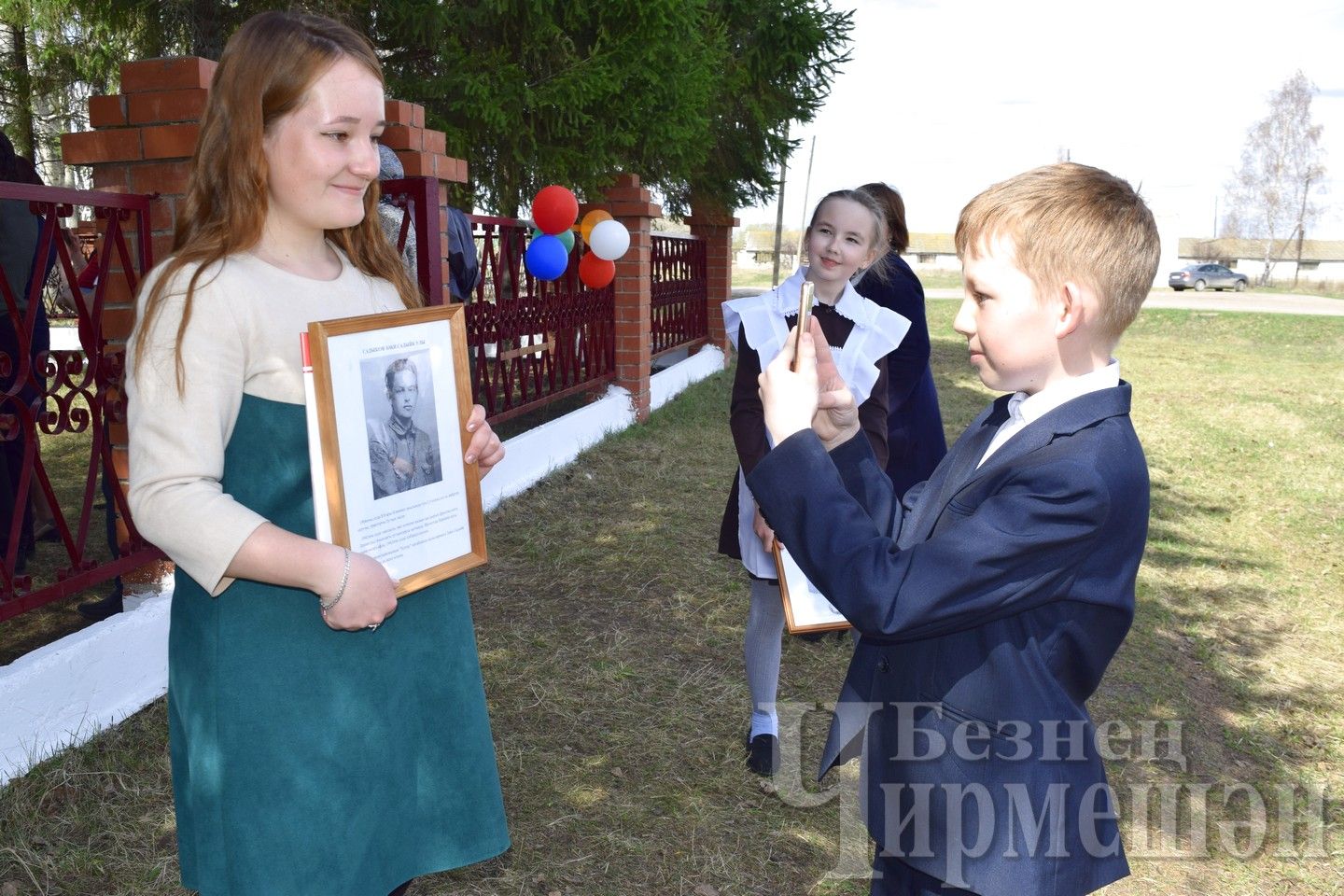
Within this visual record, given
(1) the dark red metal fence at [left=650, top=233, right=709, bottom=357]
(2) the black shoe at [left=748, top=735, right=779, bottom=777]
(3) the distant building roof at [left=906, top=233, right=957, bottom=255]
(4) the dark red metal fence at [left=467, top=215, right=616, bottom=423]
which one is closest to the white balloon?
(4) the dark red metal fence at [left=467, top=215, right=616, bottom=423]

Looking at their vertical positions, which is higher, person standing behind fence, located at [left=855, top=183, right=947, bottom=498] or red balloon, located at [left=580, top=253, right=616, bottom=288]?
red balloon, located at [left=580, top=253, right=616, bottom=288]

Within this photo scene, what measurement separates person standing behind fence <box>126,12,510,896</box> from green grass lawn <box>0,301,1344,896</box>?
4.33 ft

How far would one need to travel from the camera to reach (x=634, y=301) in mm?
9086

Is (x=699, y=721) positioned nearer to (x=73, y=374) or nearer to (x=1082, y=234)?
(x=73, y=374)

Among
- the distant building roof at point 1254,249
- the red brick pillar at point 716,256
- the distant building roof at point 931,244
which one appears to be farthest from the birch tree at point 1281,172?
the red brick pillar at point 716,256

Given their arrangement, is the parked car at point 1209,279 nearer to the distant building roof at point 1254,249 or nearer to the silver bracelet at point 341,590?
the distant building roof at point 1254,249

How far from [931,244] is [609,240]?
281ft

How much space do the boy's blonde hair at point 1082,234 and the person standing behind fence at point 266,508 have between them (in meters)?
1.04

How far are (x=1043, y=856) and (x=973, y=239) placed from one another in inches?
36.9

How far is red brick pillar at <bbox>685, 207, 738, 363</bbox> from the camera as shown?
512 inches

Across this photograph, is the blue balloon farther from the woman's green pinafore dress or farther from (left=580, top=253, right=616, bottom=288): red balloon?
the woman's green pinafore dress

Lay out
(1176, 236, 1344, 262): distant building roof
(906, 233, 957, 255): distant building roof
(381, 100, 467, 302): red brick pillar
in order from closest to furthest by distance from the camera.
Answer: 1. (381, 100, 467, 302): red brick pillar
2. (1176, 236, 1344, 262): distant building roof
3. (906, 233, 957, 255): distant building roof

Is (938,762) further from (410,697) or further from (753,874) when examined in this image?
(753,874)

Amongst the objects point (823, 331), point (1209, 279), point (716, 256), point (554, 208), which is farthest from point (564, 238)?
point (1209, 279)
